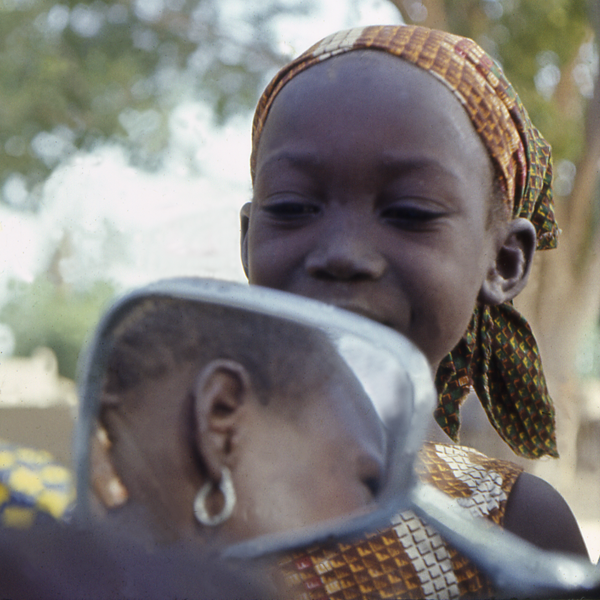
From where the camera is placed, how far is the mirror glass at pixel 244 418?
32 cm

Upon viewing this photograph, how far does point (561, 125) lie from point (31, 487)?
9.95 ft

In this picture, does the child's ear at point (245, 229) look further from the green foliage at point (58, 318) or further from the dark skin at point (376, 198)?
the green foliage at point (58, 318)

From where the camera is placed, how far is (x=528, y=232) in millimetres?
921

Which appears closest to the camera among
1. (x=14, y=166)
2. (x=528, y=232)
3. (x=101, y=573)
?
(x=101, y=573)

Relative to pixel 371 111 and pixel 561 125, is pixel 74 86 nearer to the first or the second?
pixel 371 111

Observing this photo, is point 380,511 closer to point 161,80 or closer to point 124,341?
point 124,341

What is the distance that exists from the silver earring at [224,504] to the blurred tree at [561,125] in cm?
226

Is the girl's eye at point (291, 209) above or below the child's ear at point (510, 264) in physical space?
above

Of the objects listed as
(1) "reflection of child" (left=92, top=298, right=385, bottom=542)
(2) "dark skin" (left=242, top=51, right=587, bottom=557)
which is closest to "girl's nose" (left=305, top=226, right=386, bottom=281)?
(2) "dark skin" (left=242, top=51, right=587, bottom=557)

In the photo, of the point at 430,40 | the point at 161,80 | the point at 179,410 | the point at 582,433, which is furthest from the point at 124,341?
the point at 582,433

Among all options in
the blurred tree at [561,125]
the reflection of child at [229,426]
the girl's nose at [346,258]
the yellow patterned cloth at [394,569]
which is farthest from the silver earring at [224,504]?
the blurred tree at [561,125]

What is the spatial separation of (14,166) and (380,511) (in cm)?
31

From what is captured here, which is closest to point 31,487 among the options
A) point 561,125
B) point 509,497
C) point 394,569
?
point 394,569

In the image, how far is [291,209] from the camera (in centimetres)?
77
